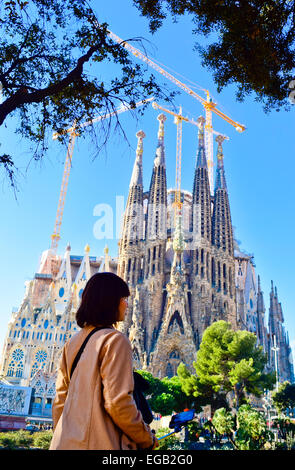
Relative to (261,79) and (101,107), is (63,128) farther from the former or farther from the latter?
(261,79)

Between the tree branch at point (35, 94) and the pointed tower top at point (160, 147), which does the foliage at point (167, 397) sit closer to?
the tree branch at point (35, 94)

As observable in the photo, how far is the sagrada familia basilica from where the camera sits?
3469 centimetres

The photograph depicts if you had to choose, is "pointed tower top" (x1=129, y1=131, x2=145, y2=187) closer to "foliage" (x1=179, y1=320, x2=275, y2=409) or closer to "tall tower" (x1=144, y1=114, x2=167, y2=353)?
"tall tower" (x1=144, y1=114, x2=167, y2=353)

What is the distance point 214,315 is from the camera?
35781 mm

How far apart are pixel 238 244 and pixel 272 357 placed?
1552 centimetres

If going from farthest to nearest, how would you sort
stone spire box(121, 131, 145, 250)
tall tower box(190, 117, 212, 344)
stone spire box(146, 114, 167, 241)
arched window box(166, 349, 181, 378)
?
1. stone spire box(121, 131, 145, 250)
2. stone spire box(146, 114, 167, 241)
3. tall tower box(190, 117, 212, 344)
4. arched window box(166, 349, 181, 378)

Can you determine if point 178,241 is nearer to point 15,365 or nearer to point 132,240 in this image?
point 132,240

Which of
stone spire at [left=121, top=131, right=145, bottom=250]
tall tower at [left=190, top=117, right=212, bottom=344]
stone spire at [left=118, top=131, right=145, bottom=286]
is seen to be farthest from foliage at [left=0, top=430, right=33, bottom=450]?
stone spire at [left=121, top=131, right=145, bottom=250]

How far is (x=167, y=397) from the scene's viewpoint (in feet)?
78.6

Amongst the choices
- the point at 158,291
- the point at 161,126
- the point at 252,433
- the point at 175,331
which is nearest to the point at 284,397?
the point at 252,433

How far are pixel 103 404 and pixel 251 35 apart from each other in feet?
16.2

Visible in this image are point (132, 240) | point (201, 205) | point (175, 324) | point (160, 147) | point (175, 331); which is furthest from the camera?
point (160, 147)

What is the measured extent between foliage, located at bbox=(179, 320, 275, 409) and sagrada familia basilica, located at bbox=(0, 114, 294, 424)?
29.5 ft

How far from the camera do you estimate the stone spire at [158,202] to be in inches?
1592
